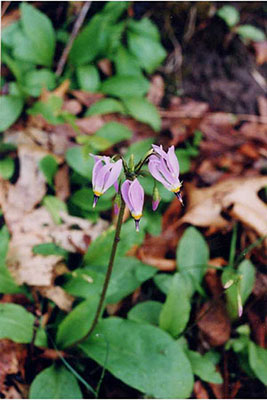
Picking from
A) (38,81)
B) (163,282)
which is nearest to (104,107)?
(38,81)

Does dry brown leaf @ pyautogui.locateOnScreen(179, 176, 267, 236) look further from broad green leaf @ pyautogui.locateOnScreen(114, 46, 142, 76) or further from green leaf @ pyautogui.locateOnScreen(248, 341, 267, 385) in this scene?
broad green leaf @ pyautogui.locateOnScreen(114, 46, 142, 76)

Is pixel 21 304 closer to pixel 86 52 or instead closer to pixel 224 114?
pixel 86 52

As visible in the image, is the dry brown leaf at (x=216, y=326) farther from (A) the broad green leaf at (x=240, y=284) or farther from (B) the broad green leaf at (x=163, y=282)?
(B) the broad green leaf at (x=163, y=282)

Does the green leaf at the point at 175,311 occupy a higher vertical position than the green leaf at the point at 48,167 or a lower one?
lower

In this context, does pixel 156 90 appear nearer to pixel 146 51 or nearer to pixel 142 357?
pixel 146 51

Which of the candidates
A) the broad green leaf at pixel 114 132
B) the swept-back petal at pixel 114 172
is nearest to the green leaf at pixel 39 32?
the broad green leaf at pixel 114 132
